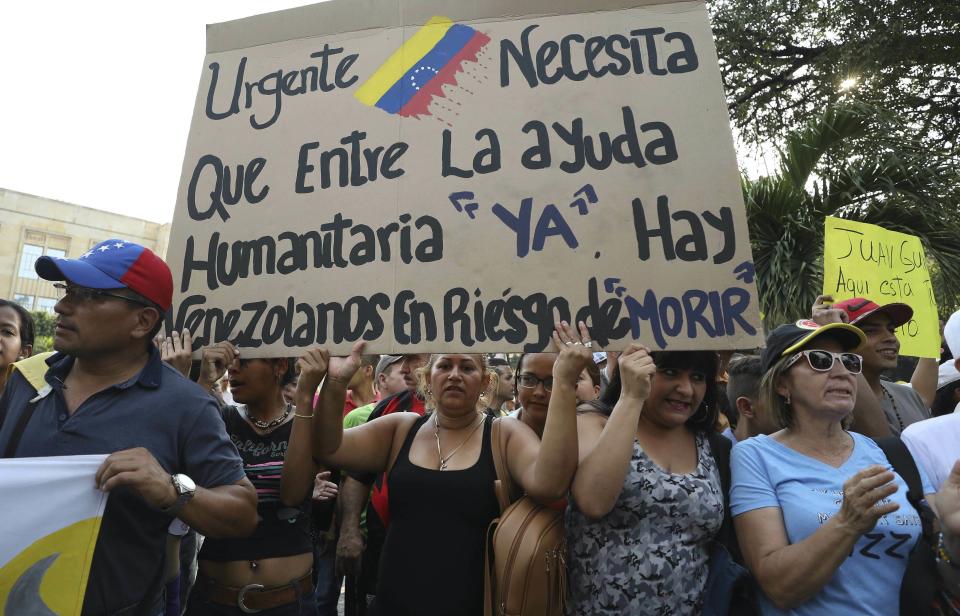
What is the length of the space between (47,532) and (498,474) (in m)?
1.40

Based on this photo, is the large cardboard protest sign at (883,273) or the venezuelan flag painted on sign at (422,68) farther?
the large cardboard protest sign at (883,273)

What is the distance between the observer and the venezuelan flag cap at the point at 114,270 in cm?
190

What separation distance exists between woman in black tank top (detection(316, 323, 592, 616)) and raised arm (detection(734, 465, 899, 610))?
665 millimetres

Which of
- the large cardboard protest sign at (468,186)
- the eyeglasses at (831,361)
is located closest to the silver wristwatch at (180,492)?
the large cardboard protest sign at (468,186)

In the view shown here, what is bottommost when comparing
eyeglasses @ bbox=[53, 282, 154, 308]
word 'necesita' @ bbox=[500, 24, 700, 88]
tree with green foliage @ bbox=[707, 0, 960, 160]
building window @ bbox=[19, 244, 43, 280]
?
eyeglasses @ bbox=[53, 282, 154, 308]

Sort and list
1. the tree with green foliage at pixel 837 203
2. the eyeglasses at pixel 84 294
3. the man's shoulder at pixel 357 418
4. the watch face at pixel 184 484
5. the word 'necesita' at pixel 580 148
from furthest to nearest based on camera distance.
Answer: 1. the tree with green foliage at pixel 837 203
2. the man's shoulder at pixel 357 418
3. the word 'necesita' at pixel 580 148
4. the eyeglasses at pixel 84 294
5. the watch face at pixel 184 484

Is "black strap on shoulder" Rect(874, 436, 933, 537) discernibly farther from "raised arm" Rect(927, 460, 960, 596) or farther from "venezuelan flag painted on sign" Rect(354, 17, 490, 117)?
"venezuelan flag painted on sign" Rect(354, 17, 490, 117)

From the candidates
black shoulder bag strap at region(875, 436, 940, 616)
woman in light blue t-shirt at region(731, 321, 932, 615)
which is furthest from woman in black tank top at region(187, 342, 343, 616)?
black shoulder bag strap at region(875, 436, 940, 616)

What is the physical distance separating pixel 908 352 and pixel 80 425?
13.5 ft

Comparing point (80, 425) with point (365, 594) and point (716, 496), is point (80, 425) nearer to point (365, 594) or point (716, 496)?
point (365, 594)

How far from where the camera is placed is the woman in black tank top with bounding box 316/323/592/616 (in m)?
2.08

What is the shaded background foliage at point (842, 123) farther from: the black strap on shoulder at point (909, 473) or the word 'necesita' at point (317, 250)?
the word 'necesita' at point (317, 250)

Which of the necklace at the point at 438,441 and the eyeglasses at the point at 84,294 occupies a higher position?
the eyeglasses at the point at 84,294

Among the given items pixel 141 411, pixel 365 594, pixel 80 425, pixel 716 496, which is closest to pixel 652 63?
pixel 716 496
